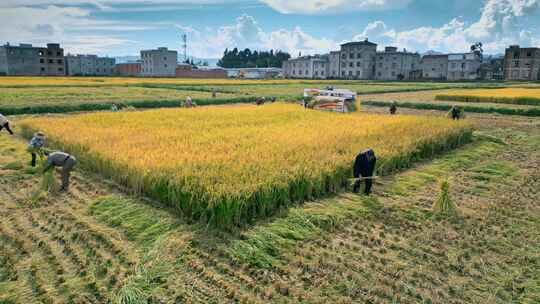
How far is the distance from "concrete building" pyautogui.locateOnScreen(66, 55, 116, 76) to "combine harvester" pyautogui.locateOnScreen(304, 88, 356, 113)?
287 feet

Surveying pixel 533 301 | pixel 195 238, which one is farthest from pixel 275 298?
pixel 533 301

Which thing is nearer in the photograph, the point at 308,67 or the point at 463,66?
the point at 463,66

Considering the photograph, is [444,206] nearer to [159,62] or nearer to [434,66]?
[159,62]

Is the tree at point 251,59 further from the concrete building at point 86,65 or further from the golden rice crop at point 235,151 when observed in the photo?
the golden rice crop at point 235,151

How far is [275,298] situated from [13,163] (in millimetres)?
9575

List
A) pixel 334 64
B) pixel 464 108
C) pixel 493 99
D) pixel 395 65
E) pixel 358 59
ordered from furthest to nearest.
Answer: pixel 334 64
pixel 358 59
pixel 395 65
pixel 493 99
pixel 464 108

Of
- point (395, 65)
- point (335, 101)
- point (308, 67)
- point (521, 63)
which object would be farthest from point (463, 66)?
point (335, 101)

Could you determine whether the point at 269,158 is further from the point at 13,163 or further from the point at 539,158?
the point at 539,158

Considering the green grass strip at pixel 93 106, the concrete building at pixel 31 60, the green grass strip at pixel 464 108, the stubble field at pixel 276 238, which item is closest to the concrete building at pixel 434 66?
the green grass strip at pixel 464 108

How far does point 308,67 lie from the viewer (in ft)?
336

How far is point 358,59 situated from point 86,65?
230 feet

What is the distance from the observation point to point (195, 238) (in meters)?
6.39

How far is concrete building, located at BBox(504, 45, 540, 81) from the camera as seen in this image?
7762 centimetres

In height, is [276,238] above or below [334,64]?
below
